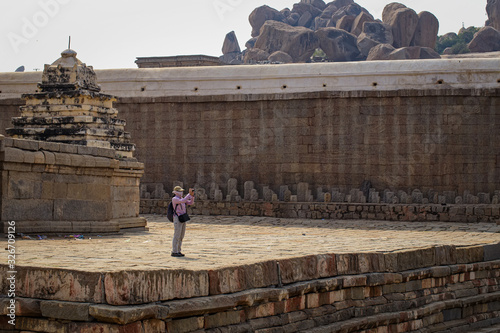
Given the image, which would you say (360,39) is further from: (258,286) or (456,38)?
(258,286)

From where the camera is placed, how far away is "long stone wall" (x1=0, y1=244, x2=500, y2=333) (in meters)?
5.79

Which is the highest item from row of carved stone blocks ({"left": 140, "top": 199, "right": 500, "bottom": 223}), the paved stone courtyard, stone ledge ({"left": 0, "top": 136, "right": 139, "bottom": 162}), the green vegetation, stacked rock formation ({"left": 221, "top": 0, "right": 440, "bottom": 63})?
Answer: the green vegetation

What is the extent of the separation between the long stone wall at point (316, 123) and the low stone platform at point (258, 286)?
7403 millimetres

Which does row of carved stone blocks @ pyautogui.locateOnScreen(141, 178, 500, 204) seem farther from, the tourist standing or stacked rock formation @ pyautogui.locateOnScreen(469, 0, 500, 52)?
stacked rock formation @ pyautogui.locateOnScreen(469, 0, 500, 52)

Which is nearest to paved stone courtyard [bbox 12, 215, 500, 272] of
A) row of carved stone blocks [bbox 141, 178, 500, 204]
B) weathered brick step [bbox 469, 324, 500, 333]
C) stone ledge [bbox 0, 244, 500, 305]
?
stone ledge [bbox 0, 244, 500, 305]

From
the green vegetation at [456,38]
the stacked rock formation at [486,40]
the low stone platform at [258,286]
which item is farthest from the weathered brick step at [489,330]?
the green vegetation at [456,38]

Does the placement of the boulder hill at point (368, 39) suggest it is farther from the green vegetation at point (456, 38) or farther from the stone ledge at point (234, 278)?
the stone ledge at point (234, 278)

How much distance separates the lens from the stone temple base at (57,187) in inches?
397

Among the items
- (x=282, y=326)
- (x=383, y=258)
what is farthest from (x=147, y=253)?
(x=383, y=258)

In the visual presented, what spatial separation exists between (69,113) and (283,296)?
23.7ft

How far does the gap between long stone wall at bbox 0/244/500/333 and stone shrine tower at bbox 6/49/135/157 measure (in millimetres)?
5996

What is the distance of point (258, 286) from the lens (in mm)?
6934

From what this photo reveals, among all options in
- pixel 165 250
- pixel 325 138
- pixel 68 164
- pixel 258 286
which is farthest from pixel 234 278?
pixel 325 138

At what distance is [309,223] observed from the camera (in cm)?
1731
